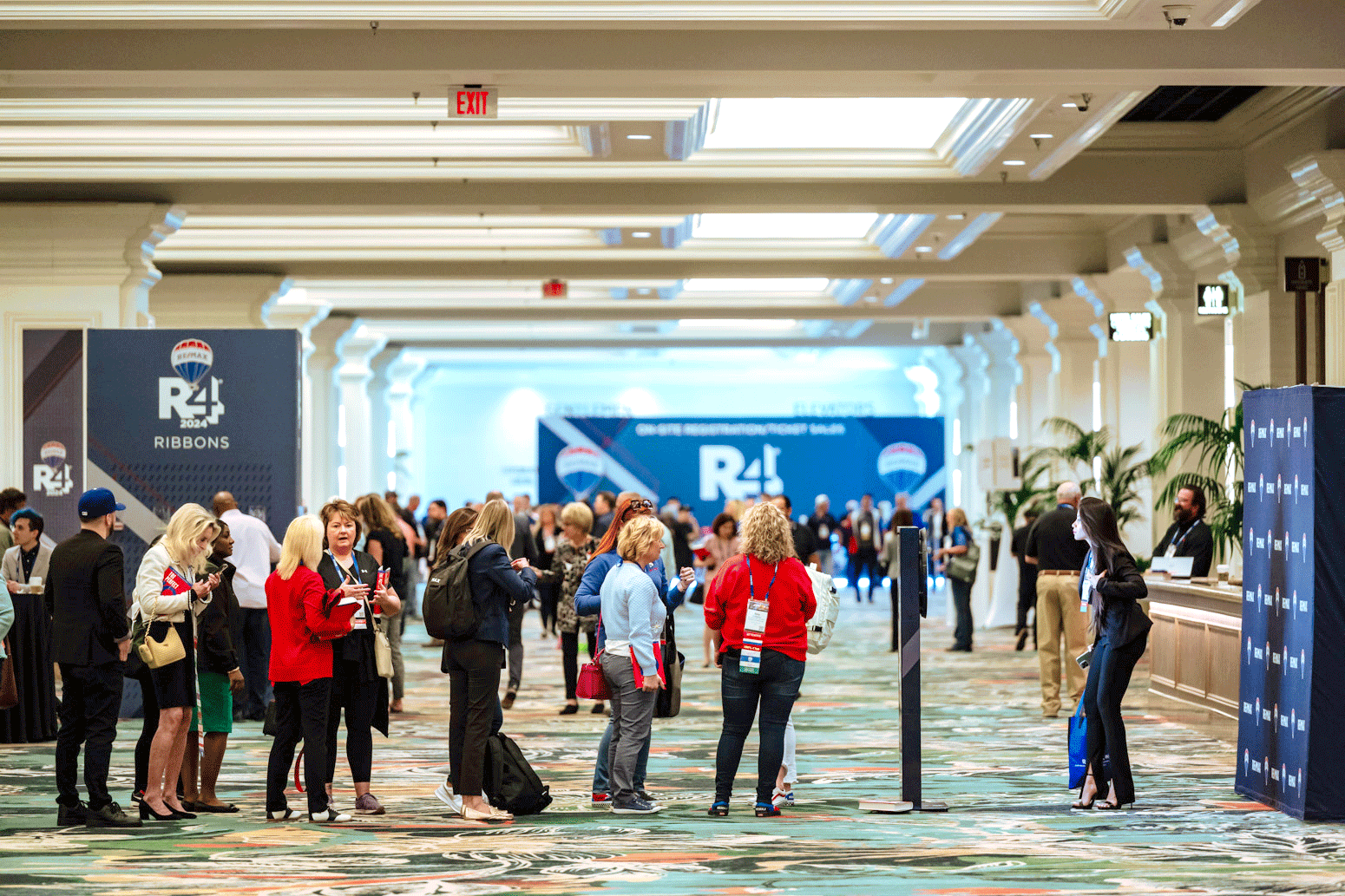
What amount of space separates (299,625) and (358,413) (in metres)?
18.5

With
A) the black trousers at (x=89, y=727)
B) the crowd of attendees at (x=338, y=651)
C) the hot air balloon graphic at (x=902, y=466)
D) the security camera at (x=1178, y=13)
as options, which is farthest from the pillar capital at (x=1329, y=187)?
the hot air balloon graphic at (x=902, y=466)

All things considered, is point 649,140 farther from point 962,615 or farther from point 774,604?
point 962,615

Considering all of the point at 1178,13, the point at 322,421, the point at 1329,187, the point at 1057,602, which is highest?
the point at 1178,13

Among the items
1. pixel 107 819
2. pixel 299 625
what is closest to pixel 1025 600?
pixel 299 625

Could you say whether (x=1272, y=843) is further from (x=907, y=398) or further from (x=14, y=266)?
(x=907, y=398)

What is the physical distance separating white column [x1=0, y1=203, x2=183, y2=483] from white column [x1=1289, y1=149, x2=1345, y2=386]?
8803 mm

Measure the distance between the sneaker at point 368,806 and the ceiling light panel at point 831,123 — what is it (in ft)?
19.7

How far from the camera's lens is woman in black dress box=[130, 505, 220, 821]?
6.87 m

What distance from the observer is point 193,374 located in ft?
35.2

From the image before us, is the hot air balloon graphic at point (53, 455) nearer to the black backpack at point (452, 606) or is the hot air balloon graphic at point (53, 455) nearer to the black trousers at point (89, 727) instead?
the black trousers at point (89, 727)

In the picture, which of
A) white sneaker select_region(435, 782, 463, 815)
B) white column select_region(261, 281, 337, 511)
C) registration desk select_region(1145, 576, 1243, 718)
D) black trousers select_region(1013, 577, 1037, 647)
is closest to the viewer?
white sneaker select_region(435, 782, 463, 815)

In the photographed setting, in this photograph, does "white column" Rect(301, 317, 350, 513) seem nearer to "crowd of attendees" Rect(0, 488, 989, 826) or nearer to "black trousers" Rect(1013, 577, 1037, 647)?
"black trousers" Rect(1013, 577, 1037, 647)

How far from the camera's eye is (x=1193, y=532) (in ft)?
37.2

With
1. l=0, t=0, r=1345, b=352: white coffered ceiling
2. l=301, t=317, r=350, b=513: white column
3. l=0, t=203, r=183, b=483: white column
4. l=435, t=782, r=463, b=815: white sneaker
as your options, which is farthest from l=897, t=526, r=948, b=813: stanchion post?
l=301, t=317, r=350, b=513: white column
